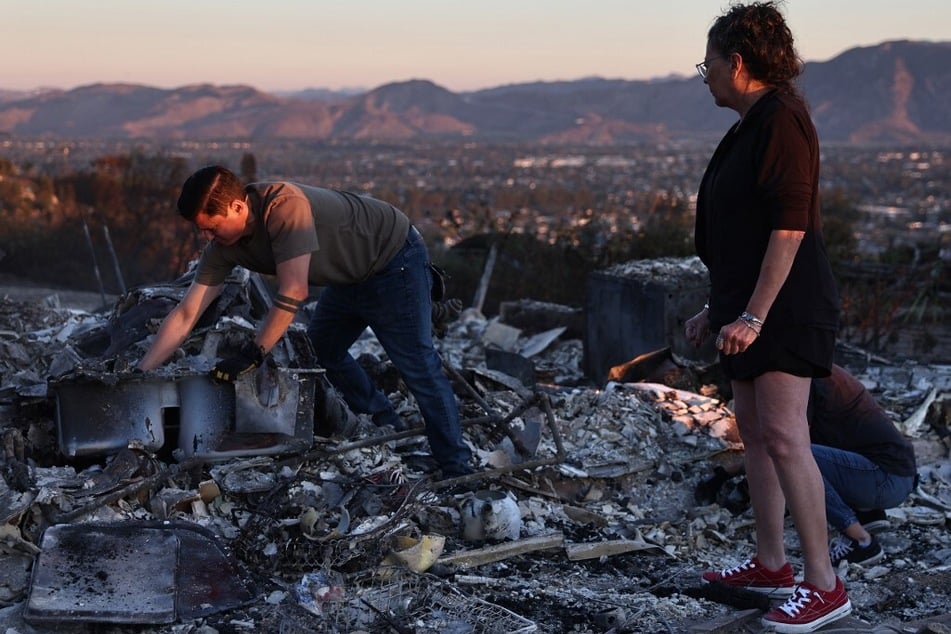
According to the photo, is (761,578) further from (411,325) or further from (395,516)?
(411,325)

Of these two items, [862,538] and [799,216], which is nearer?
[799,216]

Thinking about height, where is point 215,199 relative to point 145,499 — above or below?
above

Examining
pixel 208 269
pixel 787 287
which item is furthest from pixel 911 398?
pixel 208 269

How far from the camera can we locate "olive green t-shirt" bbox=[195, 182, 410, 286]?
427cm

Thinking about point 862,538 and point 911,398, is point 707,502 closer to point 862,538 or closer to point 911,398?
point 862,538

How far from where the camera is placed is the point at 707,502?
5.50m

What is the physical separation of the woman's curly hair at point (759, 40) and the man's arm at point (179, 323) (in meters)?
2.39

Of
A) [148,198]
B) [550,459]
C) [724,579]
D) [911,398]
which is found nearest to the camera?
[724,579]

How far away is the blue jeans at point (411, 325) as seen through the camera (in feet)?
15.9

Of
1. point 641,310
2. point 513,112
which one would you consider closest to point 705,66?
point 641,310

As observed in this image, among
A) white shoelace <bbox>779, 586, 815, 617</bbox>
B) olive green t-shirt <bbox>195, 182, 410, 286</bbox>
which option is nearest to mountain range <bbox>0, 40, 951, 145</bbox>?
olive green t-shirt <bbox>195, 182, 410, 286</bbox>

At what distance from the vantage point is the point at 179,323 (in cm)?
463

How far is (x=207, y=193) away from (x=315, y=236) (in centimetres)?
48

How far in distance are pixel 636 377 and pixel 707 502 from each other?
1.89 metres
